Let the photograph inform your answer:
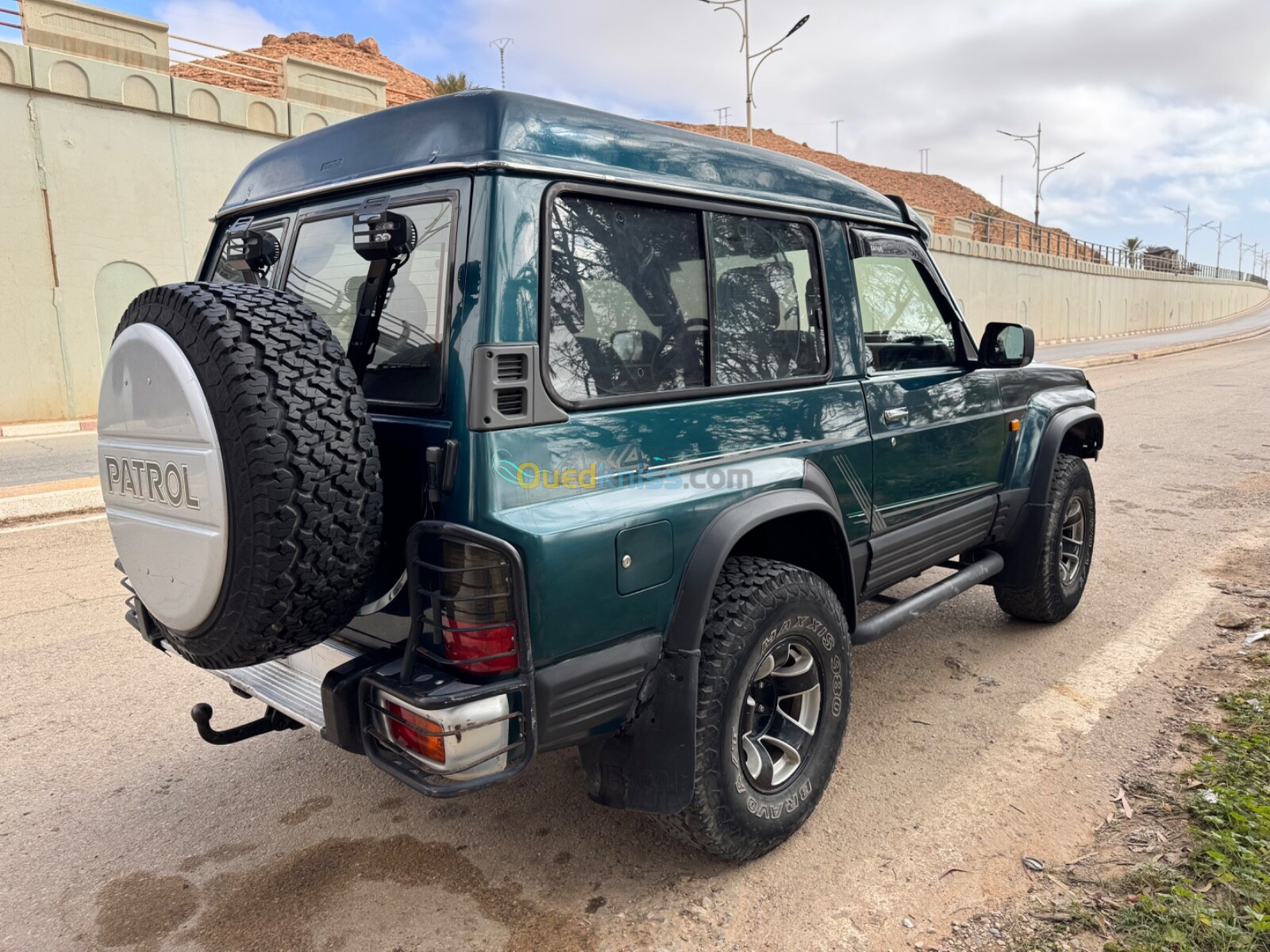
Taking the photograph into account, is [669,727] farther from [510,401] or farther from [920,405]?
[920,405]

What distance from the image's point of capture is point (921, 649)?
4.33 m

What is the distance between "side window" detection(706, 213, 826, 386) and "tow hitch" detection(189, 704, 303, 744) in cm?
166

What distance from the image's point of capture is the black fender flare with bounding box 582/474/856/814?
2352 millimetres

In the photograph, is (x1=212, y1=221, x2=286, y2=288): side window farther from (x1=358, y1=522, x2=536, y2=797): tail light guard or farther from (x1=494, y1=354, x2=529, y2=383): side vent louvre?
(x1=358, y1=522, x2=536, y2=797): tail light guard

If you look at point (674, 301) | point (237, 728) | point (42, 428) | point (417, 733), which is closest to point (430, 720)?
point (417, 733)

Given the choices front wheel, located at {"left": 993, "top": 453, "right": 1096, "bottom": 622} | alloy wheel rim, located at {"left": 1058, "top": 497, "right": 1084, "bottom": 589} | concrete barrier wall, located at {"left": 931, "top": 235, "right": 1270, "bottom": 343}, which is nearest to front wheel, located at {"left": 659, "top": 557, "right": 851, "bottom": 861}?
front wheel, located at {"left": 993, "top": 453, "right": 1096, "bottom": 622}

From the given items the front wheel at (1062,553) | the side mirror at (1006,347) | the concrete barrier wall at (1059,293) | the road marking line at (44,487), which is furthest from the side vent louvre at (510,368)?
the concrete barrier wall at (1059,293)

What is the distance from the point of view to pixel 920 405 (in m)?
3.45

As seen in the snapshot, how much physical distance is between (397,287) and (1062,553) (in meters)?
3.67

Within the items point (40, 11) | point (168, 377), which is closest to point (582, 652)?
point (168, 377)

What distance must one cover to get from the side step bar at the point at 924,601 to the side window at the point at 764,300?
0.95 m

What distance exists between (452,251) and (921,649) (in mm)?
3147

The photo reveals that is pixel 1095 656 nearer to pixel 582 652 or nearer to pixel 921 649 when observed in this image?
pixel 921 649

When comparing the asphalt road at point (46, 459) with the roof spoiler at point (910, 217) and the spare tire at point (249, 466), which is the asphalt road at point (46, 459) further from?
the roof spoiler at point (910, 217)
